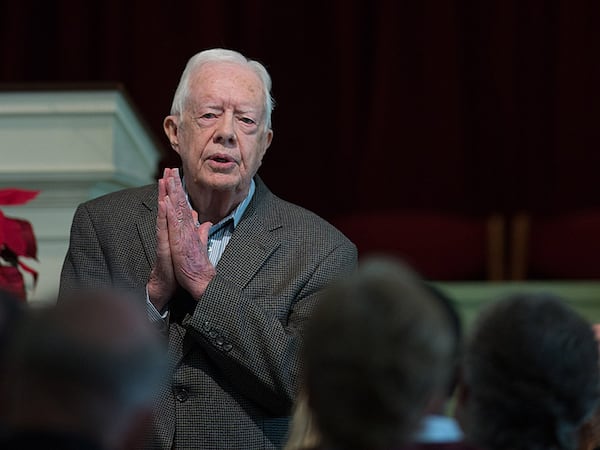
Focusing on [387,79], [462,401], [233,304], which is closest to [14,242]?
[233,304]

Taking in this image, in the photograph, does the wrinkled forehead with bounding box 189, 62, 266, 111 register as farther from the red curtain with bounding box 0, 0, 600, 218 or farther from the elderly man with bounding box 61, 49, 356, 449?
the red curtain with bounding box 0, 0, 600, 218

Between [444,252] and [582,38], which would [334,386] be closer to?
[444,252]

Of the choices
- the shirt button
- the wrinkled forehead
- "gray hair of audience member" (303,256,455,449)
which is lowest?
the shirt button

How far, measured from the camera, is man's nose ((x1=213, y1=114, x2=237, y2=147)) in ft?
8.45

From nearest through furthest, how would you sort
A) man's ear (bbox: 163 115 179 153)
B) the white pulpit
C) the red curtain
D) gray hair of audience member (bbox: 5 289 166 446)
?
gray hair of audience member (bbox: 5 289 166 446)
man's ear (bbox: 163 115 179 153)
the white pulpit
the red curtain

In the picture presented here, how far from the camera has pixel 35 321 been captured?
1.35 m

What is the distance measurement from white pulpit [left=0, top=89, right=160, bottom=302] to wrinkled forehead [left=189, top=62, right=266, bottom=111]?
24.5 inches

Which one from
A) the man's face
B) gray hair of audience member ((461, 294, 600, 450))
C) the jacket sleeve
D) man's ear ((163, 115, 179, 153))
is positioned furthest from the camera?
man's ear ((163, 115, 179, 153))

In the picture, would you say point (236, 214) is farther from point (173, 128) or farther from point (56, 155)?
point (56, 155)

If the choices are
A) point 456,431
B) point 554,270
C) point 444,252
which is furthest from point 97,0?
point 456,431

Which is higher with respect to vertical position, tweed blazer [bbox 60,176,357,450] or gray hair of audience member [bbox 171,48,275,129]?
gray hair of audience member [bbox 171,48,275,129]

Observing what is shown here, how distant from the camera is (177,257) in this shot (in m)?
2.37

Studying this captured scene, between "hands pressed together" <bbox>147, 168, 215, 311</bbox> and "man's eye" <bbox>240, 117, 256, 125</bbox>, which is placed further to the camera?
"man's eye" <bbox>240, 117, 256, 125</bbox>

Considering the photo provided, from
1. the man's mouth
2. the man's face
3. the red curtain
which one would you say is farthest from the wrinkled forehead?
the red curtain
